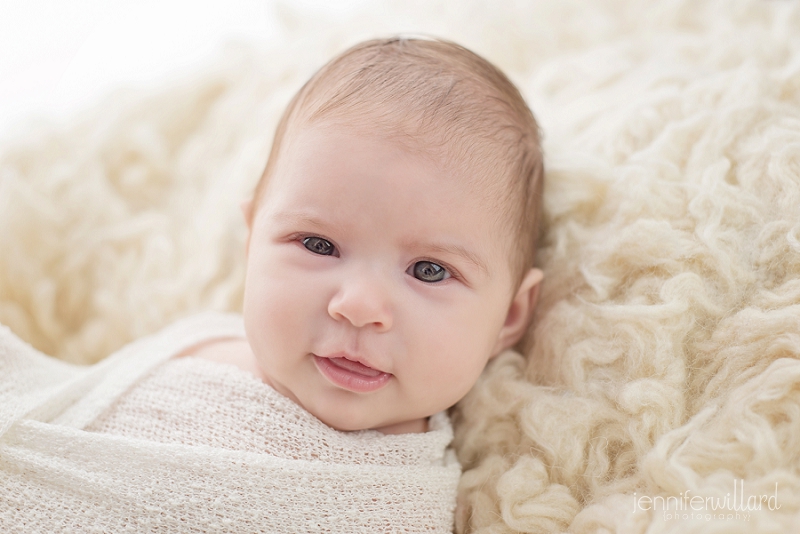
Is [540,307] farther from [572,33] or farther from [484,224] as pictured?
[572,33]

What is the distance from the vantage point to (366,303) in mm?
1048

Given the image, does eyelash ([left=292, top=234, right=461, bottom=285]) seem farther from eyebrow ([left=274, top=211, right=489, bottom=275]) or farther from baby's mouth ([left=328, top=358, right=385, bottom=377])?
baby's mouth ([left=328, top=358, right=385, bottom=377])

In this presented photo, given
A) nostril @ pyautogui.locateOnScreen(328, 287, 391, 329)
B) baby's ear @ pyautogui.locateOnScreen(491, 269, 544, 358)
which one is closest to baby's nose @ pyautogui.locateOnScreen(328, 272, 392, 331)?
nostril @ pyautogui.locateOnScreen(328, 287, 391, 329)

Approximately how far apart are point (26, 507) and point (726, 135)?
4.28 feet

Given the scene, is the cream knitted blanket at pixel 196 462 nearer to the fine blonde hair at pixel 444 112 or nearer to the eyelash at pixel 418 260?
the eyelash at pixel 418 260

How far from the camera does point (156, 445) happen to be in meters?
1.11

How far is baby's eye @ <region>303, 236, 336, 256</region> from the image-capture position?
1160 millimetres

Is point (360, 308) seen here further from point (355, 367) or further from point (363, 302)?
point (355, 367)

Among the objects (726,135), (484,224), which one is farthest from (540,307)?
(726,135)

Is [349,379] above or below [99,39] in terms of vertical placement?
below

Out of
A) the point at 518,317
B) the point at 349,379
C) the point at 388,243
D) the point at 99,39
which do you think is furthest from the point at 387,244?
the point at 99,39

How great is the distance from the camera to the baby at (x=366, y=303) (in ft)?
3.61

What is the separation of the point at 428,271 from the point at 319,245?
0.18 meters

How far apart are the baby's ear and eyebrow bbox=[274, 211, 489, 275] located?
174 millimetres
